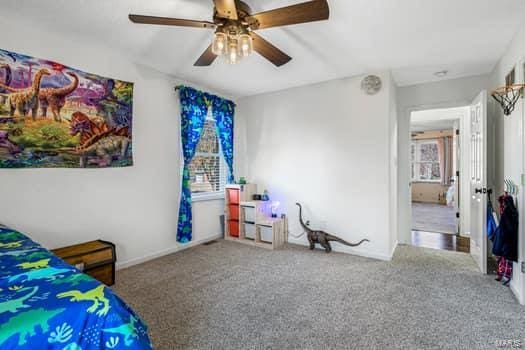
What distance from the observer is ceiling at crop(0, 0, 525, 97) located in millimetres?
2146

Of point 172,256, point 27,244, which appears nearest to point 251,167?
point 172,256

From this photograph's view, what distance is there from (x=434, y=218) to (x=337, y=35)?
5.48 metres

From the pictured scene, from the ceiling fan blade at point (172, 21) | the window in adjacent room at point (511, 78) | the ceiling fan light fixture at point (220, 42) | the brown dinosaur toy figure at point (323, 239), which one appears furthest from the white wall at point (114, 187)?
the window in adjacent room at point (511, 78)

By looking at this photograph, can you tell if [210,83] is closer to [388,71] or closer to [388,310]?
[388,71]

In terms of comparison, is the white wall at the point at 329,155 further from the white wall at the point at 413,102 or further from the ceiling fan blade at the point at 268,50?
the ceiling fan blade at the point at 268,50

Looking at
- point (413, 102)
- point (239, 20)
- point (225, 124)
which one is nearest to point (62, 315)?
point (239, 20)

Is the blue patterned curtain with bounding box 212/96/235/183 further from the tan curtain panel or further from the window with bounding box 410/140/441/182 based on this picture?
the tan curtain panel

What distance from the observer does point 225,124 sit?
4594 millimetres

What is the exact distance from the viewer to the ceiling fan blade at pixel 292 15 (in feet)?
5.49

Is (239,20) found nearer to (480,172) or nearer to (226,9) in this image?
(226,9)

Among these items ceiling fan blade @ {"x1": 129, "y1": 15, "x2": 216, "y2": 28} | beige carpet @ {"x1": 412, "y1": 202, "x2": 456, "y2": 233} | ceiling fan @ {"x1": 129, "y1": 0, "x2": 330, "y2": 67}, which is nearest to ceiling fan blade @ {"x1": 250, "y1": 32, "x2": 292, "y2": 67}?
ceiling fan @ {"x1": 129, "y1": 0, "x2": 330, "y2": 67}

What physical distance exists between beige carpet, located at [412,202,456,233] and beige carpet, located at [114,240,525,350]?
6.24ft

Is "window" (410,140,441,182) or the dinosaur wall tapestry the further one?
"window" (410,140,441,182)

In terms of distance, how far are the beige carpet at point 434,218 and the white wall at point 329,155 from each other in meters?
1.97
